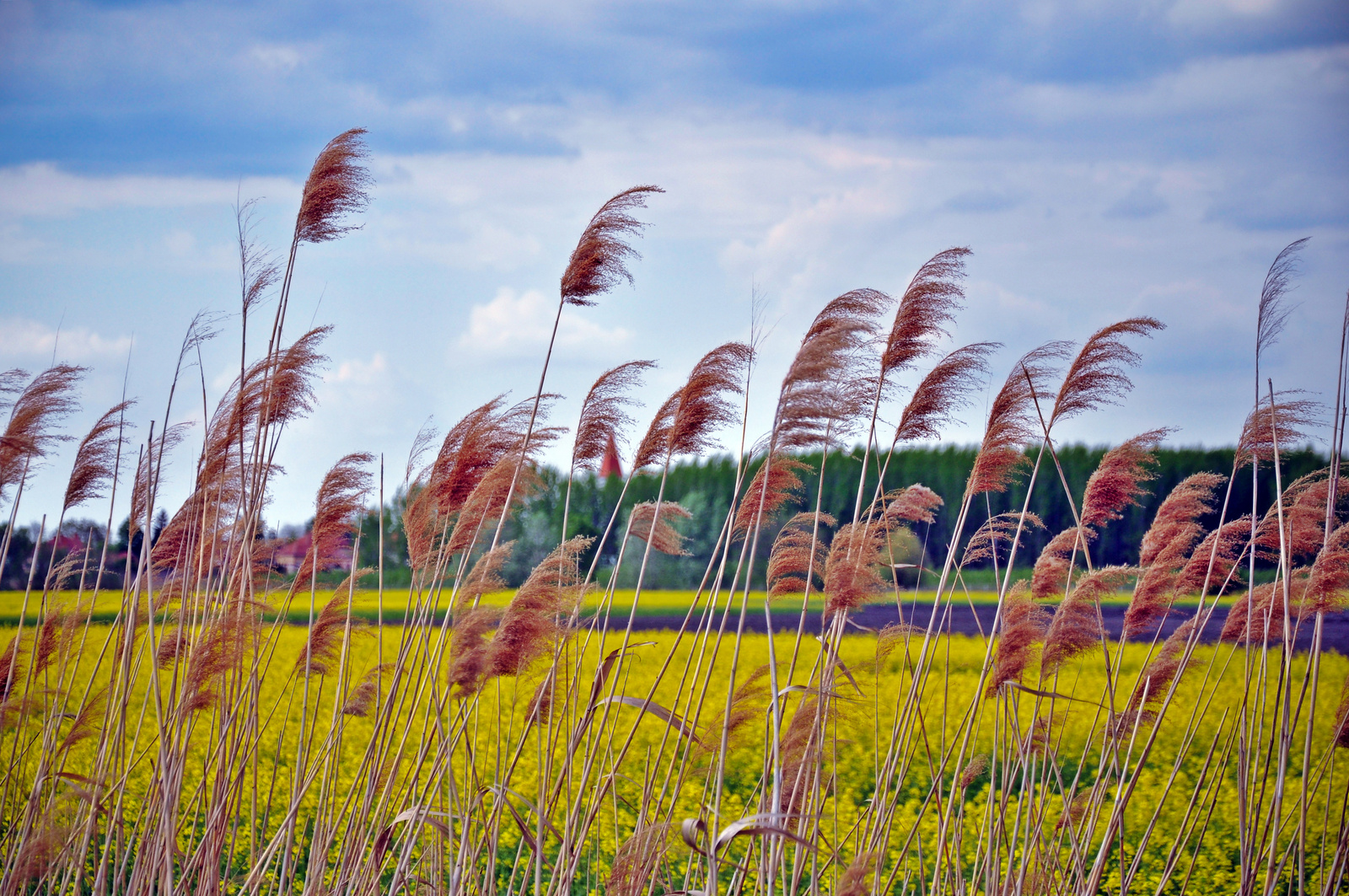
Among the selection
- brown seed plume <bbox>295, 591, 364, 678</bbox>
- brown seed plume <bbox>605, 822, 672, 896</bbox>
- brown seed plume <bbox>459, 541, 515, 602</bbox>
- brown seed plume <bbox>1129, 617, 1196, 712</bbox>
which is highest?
brown seed plume <bbox>459, 541, 515, 602</bbox>

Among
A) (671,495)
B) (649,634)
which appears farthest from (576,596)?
(671,495)

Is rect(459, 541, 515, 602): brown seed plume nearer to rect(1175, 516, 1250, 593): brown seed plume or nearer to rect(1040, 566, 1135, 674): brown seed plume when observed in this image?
rect(1040, 566, 1135, 674): brown seed plume

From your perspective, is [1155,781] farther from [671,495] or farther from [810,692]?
[671,495]

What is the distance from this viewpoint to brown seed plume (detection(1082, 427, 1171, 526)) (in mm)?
3082

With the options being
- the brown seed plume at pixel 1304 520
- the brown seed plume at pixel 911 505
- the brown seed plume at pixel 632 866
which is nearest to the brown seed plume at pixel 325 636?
the brown seed plume at pixel 632 866

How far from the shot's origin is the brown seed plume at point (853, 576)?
2.75 meters

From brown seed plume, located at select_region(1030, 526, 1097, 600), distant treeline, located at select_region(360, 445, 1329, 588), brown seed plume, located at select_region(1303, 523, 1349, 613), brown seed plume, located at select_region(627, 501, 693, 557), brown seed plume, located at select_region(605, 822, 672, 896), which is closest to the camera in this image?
brown seed plume, located at select_region(605, 822, 672, 896)

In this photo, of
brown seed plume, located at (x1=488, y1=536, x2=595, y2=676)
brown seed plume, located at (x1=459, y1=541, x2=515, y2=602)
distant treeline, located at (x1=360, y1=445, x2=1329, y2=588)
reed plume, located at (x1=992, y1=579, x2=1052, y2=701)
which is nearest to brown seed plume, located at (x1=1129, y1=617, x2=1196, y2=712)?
reed plume, located at (x1=992, y1=579, x2=1052, y2=701)

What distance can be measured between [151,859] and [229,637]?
0.71m

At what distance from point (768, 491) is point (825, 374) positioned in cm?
53

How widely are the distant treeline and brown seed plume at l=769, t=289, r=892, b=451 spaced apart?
959 centimetres

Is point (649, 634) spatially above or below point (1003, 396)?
below

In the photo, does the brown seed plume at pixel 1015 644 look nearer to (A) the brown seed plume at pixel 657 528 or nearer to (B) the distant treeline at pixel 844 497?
(A) the brown seed plume at pixel 657 528

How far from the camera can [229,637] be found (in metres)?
2.66
